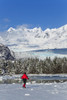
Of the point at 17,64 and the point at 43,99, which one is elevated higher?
the point at 17,64

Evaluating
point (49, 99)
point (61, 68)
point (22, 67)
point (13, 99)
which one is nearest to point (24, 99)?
point (13, 99)

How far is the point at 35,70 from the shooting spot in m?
174

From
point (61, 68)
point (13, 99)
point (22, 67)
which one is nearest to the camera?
point (13, 99)

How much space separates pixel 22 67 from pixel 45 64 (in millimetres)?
21783

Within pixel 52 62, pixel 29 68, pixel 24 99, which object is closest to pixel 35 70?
pixel 29 68

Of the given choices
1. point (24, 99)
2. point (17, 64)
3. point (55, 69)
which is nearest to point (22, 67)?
point (17, 64)

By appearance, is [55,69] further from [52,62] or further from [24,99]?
[24,99]

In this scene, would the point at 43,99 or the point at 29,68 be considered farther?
the point at 29,68

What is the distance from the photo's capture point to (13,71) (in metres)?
185

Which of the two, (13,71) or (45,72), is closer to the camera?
(45,72)

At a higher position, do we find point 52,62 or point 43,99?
point 52,62

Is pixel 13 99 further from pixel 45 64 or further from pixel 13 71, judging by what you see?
pixel 13 71

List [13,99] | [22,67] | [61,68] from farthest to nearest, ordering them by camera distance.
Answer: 1. [22,67]
2. [61,68]
3. [13,99]

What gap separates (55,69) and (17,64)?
35672mm
